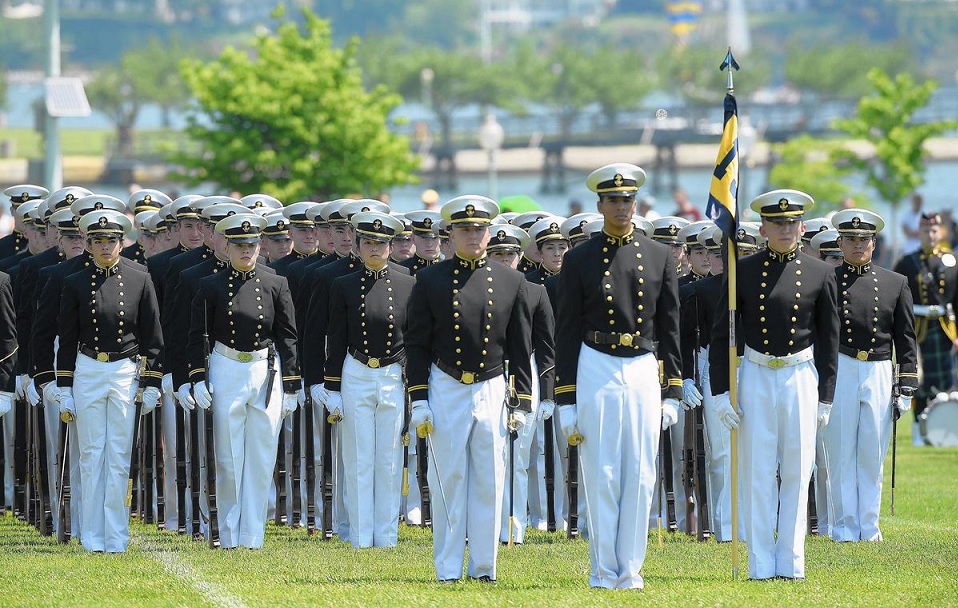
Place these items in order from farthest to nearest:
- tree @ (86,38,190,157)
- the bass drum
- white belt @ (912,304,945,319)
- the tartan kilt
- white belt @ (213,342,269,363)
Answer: tree @ (86,38,190,157), the tartan kilt, white belt @ (912,304,945,319), the bass drum, white belt @ (213,342,269,363)

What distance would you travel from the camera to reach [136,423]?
13484 mm

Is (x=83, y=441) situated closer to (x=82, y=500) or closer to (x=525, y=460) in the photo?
(x=82, y=500)

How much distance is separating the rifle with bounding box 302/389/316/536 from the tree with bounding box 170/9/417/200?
81.4 ft

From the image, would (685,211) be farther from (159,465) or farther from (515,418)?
(515,418)

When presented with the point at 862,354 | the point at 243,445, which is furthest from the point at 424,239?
the point at 862,354

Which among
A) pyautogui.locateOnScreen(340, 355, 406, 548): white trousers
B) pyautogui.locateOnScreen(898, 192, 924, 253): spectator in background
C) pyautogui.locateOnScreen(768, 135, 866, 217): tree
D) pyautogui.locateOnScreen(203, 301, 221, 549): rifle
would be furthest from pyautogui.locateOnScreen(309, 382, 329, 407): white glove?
pyautogui.locateOnScreen(768, 135, 866, 217): tree

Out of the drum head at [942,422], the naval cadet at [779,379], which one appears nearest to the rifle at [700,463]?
the naval cadet at [779,379]

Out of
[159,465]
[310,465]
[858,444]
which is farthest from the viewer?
[159,465]

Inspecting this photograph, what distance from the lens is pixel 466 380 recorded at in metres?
11.1

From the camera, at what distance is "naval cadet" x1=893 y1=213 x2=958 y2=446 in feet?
64.8

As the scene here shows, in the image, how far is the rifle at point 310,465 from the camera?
14086 mm

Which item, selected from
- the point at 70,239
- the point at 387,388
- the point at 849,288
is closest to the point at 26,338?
the point at 70,239

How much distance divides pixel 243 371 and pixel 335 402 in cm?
68

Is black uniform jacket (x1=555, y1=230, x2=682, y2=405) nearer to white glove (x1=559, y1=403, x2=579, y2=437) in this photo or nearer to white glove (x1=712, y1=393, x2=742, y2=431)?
white glove (x1=559, y1=403, x2=579, y2=437)
